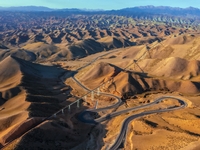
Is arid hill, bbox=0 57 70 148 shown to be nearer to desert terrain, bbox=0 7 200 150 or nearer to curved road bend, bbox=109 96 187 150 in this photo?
desert terrain, bbox=0 7 200 150

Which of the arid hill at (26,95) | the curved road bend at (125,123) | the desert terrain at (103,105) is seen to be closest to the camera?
the desert terrain at (103,105)

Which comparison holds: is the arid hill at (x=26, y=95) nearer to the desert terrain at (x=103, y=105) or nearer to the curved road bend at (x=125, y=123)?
the desert terrain at (x=103, y=105)

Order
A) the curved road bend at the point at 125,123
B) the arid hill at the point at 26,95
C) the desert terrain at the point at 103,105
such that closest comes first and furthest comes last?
the desert terrain at the point at 103,105
the curved road bend at the point at 125,123
the arid hill at the point at 26,95

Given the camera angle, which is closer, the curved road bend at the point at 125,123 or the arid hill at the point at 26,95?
the curved road bend at the point at 125,123

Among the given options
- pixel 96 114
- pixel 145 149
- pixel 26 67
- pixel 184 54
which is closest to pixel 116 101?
pixel 96 114

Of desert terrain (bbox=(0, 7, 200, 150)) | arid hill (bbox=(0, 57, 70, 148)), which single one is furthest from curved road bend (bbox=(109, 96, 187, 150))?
arid hill (bbox=(0, 57, 70, 148))

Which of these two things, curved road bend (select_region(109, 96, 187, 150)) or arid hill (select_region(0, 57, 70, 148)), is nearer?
curved road bend (select_region(109, 96, 187, 150))

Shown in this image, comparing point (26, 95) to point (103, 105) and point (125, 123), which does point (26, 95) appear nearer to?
point (103, 105)

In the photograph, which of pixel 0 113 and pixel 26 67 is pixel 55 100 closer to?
pixel 0 113

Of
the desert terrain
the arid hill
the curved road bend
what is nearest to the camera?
the desert terrain

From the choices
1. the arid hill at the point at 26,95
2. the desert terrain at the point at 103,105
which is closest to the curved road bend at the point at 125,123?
the desert terrain at the point at 103,105

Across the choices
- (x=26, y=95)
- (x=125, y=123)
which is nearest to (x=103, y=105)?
(x=125, y=123)

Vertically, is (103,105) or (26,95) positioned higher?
(26,95)
